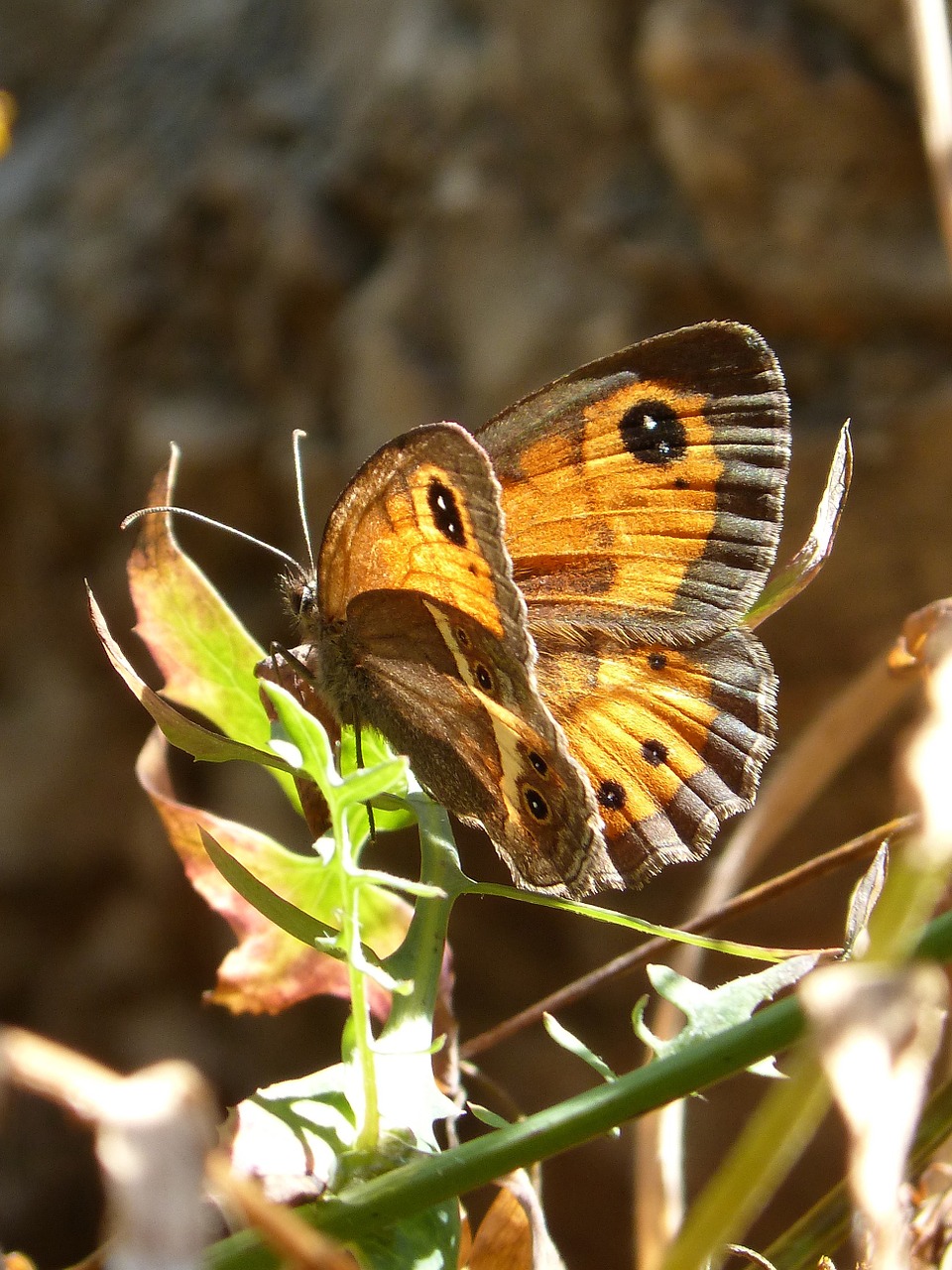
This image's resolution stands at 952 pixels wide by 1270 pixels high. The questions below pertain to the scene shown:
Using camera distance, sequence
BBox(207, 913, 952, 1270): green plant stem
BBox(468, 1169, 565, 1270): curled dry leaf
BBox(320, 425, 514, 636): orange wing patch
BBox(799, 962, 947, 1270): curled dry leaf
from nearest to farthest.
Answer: BBox(799, 962, 947, 1270): curled dry leaf
BBox(207, 913, 952, 1270): green plant stem
BBox(468, 1169, 565, 1270): curled dry leaf
BBox(320, 425, 514, 636): orange wing patch

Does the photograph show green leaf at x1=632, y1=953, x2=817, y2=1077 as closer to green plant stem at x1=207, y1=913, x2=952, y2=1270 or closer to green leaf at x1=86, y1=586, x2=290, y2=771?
green plant stem at x1=207, y1=913, x2=952, y2=1270

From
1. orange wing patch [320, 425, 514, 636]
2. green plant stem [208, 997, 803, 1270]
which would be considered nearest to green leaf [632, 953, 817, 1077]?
green plant stem [208, 997, 803, 1270]

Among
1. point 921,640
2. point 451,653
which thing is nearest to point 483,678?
point 451,653

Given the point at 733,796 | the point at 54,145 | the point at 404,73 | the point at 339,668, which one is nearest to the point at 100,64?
the point at 54,145

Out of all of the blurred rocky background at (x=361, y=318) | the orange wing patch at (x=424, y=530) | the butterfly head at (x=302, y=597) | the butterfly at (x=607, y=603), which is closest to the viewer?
the orange wing patch at (x=424, y=530)

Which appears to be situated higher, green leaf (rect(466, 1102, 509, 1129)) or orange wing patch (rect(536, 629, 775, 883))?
orange wing patch (rect(536, 629, 775, 883))

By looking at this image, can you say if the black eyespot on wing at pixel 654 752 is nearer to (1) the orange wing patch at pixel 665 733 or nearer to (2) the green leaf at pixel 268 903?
(1) the orange wing patch at pixel 665 733

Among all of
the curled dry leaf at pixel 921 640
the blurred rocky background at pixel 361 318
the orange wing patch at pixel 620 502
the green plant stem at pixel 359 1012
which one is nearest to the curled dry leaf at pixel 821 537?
the curled dry leaf at pixel 921 640

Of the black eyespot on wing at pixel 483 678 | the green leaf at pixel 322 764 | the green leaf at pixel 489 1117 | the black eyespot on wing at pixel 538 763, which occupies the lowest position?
the green leaf at pixel 489 1117
